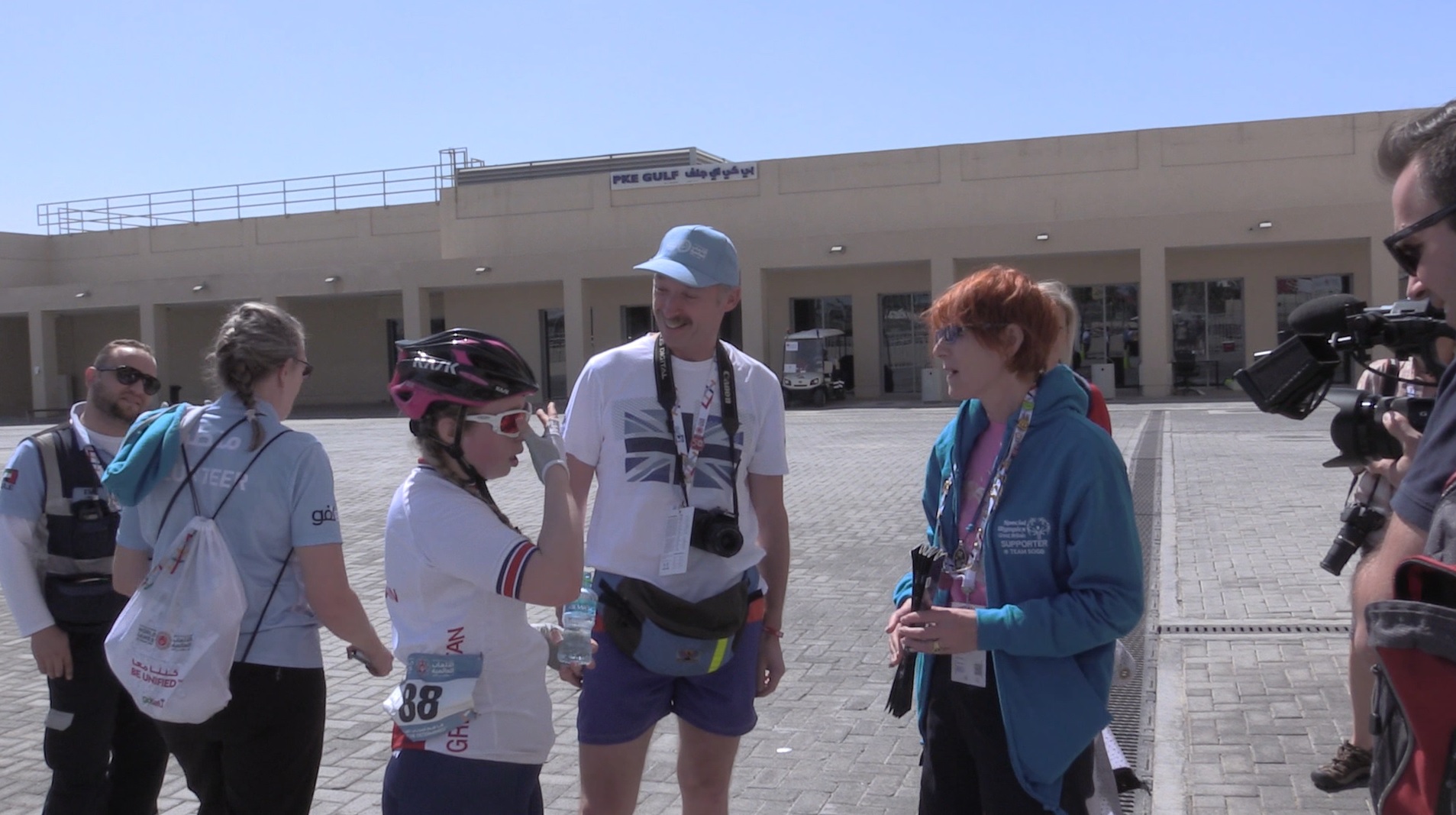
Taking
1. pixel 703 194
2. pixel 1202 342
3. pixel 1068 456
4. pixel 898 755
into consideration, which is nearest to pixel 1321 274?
pixel 1202 342

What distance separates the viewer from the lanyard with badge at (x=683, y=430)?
321 centimetres

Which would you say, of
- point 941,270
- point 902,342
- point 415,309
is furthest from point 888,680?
point 415,309

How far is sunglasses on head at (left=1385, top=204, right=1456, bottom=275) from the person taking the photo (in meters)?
1.71

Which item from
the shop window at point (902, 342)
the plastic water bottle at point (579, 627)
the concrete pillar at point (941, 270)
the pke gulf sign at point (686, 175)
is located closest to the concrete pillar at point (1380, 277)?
the concrete pillar at point (941, 270)

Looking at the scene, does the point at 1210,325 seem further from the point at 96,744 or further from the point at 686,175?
the point at 96,744

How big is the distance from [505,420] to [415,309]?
35.6 meters

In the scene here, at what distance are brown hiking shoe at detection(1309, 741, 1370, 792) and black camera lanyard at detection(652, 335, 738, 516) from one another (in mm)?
2795

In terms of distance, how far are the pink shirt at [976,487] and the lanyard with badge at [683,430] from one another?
703mm

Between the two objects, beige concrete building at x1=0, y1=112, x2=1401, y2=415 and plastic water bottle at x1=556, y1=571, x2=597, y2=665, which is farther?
beige concrete building at x1=0, y1=112, x2=1401, y2=415

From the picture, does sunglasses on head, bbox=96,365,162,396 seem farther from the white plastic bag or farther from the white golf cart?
the white golf cart

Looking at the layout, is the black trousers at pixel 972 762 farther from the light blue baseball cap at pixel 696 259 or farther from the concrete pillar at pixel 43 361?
the concrete pillar at pixel 43 361

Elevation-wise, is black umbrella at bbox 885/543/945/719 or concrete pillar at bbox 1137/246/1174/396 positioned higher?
concrete pillar at bbox 1137/246/1174/396

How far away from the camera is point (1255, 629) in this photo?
714cm

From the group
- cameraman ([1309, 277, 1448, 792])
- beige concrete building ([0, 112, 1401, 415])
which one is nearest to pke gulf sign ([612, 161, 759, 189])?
beige concrete building ([0, 112, 1401, 415])
